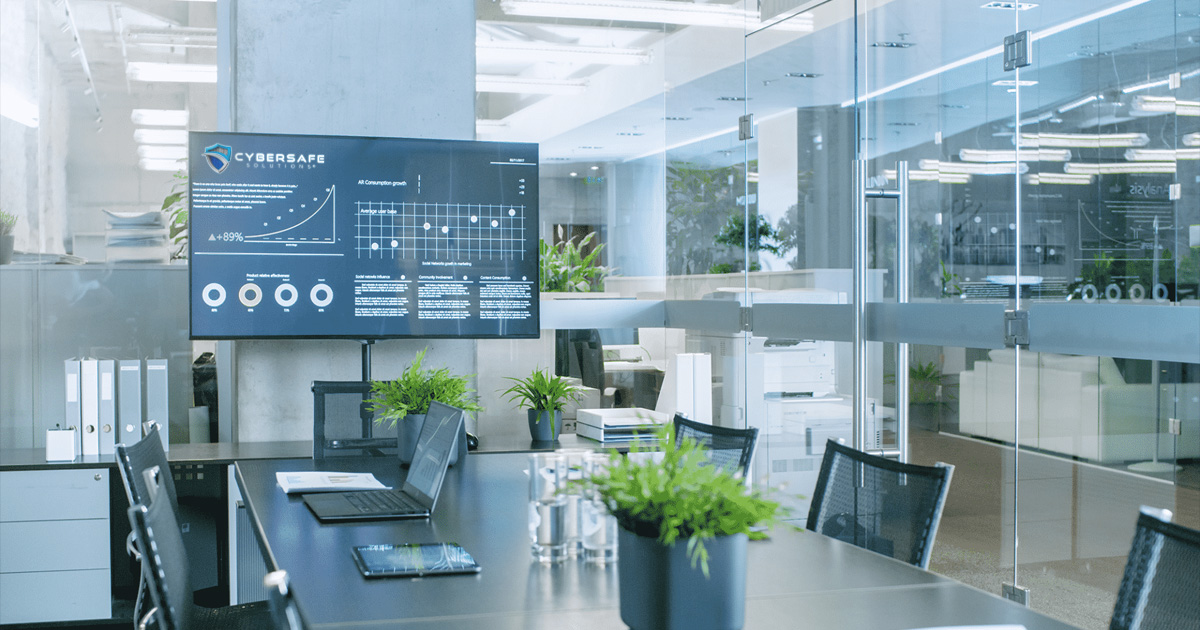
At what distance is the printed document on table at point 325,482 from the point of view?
2.92 meters

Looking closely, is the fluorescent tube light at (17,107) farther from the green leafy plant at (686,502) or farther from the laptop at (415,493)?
the green leafy plant at (686,502)

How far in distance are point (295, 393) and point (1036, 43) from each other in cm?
337

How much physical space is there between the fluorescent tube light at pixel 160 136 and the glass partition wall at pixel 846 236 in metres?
0.03

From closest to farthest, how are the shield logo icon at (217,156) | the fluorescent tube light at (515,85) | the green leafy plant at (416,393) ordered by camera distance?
the green leafy plant at (416,393) < the shield logo icon at (217,156) < the fluorescent tube light at (515,85)

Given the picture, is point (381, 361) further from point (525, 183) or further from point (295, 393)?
point (525, 183)

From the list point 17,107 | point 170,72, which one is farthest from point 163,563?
point 17,107

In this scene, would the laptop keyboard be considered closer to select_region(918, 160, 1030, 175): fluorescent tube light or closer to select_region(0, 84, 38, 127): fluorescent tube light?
select_region(918, 160, 1030, 175): fluorescent tube light

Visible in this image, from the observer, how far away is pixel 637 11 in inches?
224

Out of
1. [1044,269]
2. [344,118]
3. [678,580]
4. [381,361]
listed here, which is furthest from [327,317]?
[678,580]

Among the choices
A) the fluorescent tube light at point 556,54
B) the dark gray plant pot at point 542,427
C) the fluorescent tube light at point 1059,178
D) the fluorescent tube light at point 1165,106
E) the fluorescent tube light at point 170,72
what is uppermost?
the fluorescent tube light at point 556,54

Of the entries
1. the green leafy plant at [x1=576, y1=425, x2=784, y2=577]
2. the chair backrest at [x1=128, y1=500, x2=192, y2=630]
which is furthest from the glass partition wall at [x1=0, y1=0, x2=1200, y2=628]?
the chair backrest at [x1=128, y1=500, x2=192, y2=630]

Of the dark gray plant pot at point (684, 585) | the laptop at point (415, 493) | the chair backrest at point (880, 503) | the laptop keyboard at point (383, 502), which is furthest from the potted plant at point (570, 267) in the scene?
the dark gray plant pot at point (684, 585)

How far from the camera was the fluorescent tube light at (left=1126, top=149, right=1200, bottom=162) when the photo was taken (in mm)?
2857

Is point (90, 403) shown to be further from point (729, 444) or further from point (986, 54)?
point (986, 54)
